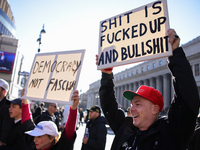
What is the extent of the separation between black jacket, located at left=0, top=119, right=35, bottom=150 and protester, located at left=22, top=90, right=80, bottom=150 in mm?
271

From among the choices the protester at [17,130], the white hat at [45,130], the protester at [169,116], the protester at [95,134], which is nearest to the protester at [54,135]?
the white hat at [45,130]

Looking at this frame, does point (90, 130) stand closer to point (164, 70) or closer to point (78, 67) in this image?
point (78, 67)

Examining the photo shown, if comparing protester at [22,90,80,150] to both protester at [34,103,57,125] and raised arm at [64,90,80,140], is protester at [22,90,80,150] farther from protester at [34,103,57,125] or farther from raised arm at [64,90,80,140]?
protester at [34,103,57,125]

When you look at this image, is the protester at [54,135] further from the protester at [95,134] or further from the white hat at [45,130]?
the protester at [95,134]

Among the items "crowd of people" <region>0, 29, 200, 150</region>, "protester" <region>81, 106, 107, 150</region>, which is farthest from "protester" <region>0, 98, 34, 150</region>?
"protester" <region>81, 106, 107, 150</region>

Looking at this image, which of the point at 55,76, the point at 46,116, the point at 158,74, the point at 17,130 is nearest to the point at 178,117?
the point at 55,76

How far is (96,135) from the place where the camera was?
464cm

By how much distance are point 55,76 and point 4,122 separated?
1.51 metres

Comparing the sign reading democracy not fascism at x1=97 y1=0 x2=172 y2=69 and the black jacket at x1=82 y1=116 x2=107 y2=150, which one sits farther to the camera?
the black jacket at x1=82 y1=116 x2=107 y2=150

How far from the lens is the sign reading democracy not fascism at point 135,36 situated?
2.26m

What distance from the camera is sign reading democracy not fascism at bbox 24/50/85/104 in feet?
10.1

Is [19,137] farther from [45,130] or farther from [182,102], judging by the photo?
Result: [182,102]

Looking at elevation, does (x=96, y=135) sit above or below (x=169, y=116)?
below

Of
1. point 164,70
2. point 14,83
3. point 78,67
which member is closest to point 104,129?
point 78,67
